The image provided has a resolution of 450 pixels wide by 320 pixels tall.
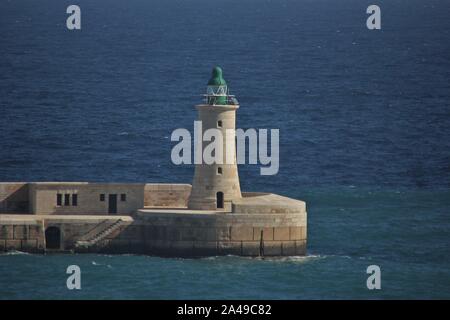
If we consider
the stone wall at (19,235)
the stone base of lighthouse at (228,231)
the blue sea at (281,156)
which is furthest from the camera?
the stone base of lighthouse at (228,231)

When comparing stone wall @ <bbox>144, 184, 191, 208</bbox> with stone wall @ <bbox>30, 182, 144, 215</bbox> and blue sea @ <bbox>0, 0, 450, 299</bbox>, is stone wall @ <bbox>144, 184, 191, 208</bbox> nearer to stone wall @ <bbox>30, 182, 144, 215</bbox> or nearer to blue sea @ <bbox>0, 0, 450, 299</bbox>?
stone wall @ <bbox>30, 182, 144, 215</bbox>

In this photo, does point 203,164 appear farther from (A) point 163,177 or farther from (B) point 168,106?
(B) point 168,106

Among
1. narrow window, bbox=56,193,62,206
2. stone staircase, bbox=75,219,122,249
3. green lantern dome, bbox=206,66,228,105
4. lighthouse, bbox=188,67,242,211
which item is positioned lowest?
stone staircase, bbox=75,219,122,249

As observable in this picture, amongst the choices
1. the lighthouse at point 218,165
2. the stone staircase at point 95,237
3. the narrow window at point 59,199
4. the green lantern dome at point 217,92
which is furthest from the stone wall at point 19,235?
the green lantern dome at point 217,92

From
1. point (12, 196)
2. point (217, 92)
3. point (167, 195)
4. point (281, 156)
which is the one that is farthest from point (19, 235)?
point (281, 156)

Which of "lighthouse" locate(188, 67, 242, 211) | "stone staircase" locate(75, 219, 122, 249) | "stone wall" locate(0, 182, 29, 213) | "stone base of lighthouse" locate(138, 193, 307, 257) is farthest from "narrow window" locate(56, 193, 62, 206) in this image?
"lighthouse" locate(188, 67, 242, 211)

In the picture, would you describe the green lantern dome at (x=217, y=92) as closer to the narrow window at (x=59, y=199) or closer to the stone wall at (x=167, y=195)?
the stone wall at (x=167, y=195)
